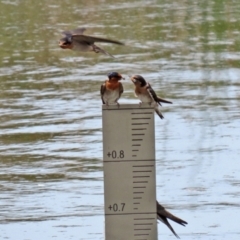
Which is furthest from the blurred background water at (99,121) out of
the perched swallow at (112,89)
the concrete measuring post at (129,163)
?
the concrete measuring post at (129,163)

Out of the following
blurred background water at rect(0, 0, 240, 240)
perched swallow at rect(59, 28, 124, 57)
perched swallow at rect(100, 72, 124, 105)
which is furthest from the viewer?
blurred background water at rect(0, 0, 240, 240)

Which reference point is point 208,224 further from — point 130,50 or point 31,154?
point 130,50

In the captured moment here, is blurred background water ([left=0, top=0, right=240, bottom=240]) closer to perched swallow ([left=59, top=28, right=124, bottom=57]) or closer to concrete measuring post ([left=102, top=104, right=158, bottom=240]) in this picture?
perched swallow ([left=59, top=28, right=124, bottom=57])

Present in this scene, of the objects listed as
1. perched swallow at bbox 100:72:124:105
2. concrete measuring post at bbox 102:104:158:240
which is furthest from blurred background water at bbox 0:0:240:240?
concrete measuring post at bbox 102:104:158:240

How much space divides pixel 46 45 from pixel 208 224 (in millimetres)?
11360

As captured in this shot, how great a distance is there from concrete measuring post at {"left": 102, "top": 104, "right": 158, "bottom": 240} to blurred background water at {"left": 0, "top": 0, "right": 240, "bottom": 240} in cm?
167

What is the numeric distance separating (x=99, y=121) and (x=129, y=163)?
6.08 meters

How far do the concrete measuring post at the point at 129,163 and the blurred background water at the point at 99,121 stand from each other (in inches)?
65.7

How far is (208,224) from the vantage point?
6.93 m

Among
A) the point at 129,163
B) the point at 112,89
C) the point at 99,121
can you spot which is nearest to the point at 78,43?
the point at 112,89

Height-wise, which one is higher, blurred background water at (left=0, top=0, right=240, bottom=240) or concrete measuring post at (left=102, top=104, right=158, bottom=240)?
concrete measuring post at (left=102, top=104, right=158, bottom=240)

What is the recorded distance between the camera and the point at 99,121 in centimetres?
1105

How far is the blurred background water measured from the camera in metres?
7.30

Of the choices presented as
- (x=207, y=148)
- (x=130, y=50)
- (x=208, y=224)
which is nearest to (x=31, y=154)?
(x=207, y=148)
